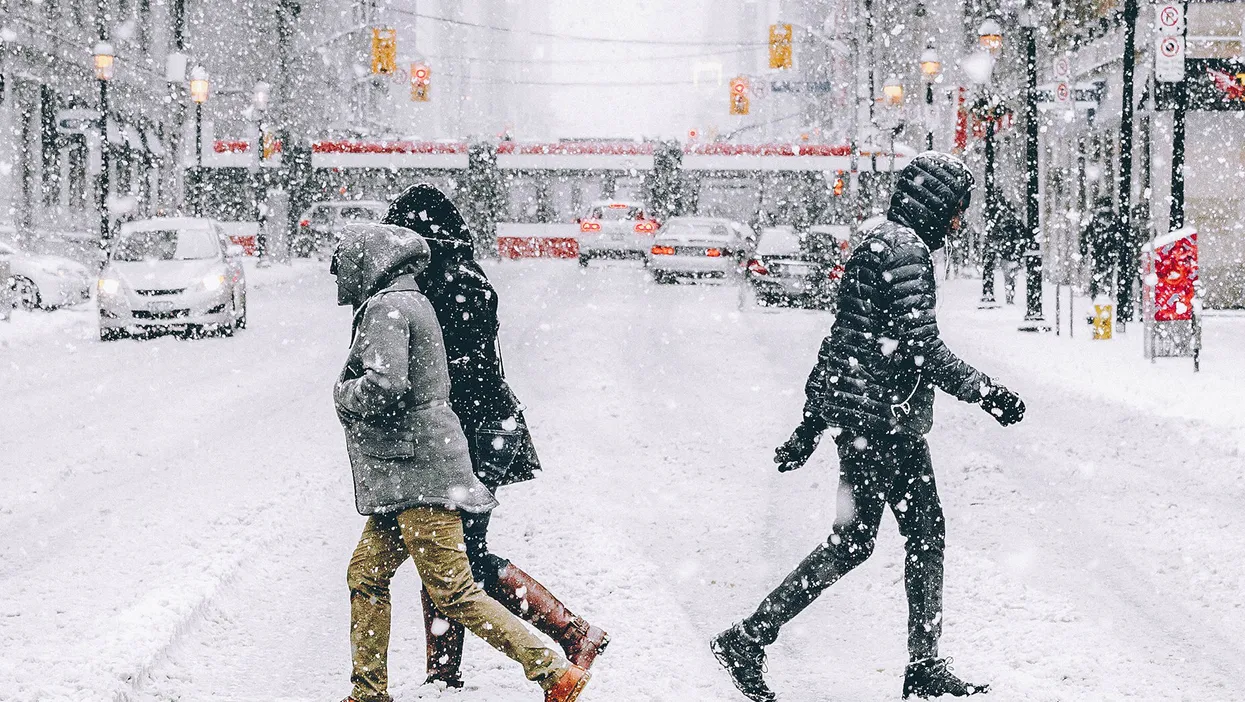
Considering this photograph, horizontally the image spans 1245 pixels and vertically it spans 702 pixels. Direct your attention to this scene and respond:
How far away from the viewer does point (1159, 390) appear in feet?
43.2

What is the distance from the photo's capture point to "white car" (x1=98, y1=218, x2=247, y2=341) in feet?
61.5

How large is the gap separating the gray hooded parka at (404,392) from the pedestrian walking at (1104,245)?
18704 millimetres

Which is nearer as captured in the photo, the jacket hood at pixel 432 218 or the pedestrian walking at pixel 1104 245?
the jacket hood at pixel 432 218

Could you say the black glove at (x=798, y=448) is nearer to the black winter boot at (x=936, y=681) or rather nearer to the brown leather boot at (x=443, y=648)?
the black winter boot at (x=936, y=681)

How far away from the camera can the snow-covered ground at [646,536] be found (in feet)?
17.7

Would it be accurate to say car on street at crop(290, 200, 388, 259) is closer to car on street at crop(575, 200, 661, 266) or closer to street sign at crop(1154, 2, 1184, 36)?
car on street at crop(575, 200, 661, 266)

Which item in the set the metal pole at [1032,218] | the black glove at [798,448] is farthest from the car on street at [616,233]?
the black glove at [798,448]

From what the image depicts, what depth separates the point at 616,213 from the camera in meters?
37.0

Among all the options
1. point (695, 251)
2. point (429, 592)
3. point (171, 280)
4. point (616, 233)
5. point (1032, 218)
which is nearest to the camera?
point (429, 592)

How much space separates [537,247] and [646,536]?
117ft

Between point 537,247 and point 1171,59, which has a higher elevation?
point 1171,59

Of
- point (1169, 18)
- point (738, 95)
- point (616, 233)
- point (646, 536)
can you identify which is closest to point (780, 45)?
point (738, 95)


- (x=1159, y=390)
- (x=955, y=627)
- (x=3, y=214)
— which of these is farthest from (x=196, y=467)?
(x=3, y=214)

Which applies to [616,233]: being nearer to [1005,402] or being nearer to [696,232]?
[696,232]
